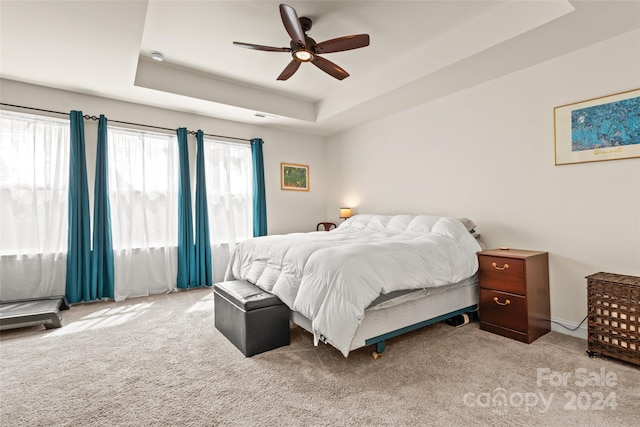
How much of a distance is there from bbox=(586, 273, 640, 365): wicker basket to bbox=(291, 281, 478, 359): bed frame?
3.05 ft

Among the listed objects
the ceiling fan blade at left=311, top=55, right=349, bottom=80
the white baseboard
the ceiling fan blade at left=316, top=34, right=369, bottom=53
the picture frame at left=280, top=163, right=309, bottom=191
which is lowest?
the white baseboard

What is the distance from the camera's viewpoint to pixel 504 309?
2.77m

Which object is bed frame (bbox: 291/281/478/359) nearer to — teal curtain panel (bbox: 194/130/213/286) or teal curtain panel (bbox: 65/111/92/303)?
teal curtain panel (bbox: 194/130/213/286)

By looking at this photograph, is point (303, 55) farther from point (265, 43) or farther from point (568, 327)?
point (568, 327)

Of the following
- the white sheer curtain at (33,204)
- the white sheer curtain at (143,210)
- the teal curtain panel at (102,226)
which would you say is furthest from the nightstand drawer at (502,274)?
the white sheer curtain at (33,204)

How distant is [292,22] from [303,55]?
490mm

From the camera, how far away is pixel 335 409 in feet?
5.74

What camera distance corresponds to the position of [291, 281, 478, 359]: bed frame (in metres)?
2.29

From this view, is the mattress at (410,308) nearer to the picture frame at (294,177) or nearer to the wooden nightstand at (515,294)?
the wooden nightstand at (515,294)

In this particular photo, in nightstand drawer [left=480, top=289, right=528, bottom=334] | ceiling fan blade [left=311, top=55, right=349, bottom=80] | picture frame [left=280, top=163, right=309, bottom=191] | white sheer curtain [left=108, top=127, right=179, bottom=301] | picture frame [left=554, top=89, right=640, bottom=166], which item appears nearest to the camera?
picture frame [left=554, top=89, right=640, bottom=166]

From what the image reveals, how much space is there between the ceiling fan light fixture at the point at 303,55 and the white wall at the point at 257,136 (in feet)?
8.20

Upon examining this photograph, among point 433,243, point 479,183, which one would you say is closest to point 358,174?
point 479,183

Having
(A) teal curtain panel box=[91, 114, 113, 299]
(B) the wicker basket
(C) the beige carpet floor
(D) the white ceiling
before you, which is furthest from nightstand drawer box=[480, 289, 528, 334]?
(A) teal curtain panel box=[91, 114, 113, 299]

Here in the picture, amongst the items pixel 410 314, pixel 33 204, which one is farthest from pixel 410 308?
pixel 33 204
